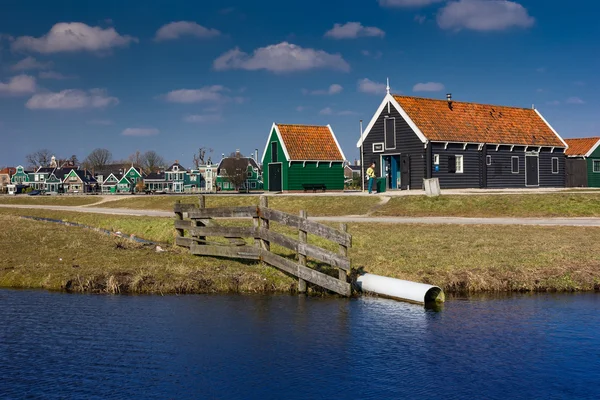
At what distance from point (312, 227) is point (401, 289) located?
2.57 m

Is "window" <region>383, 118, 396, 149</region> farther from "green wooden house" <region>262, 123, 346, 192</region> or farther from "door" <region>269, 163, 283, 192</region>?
"door" <region>269, 163, 283, 192</region>

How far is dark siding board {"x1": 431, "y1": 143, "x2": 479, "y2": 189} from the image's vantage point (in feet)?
149

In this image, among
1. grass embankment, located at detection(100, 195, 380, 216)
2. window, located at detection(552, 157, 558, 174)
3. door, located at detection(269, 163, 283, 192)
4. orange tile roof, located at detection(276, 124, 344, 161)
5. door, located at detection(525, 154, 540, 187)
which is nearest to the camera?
grass embankment, located at detection(100, 195, 380, 216)

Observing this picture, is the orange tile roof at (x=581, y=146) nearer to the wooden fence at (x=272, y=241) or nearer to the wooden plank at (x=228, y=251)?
the wooden fence at (x=272, y=241)

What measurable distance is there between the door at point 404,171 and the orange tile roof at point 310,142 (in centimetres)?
1478

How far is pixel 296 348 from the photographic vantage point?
10523 millimetres

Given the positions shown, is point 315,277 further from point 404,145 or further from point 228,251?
point 404,145

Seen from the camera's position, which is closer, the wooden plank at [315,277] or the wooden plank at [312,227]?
the wooden plank at [312,227]

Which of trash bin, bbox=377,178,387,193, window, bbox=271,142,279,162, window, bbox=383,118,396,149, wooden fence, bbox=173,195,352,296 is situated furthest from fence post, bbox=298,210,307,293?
window, bbox=271,142,279,162

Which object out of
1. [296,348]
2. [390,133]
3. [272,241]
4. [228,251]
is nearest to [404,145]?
[390,133]

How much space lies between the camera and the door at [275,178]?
59844 millimetres

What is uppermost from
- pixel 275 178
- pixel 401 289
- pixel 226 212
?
pixel 275 178


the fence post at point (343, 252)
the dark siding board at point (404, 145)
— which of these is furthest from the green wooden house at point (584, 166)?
the fence post at point (343, 252)

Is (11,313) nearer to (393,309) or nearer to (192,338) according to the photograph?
(192,338)
